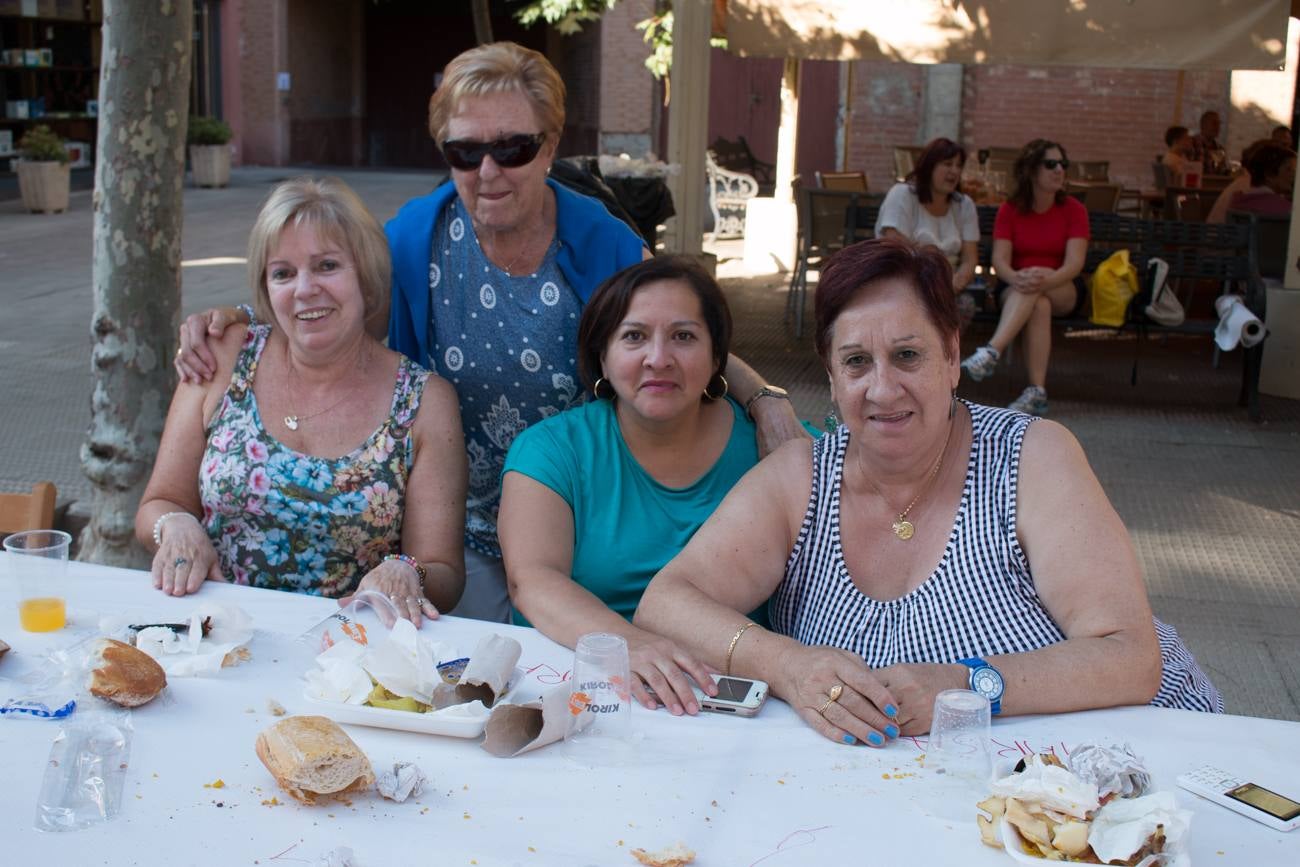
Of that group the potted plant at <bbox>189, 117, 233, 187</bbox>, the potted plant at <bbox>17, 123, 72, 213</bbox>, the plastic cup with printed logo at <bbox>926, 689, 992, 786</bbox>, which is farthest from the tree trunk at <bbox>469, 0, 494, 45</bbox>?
the potted plant at <bbox>189, 117, 233, 187</bbox>

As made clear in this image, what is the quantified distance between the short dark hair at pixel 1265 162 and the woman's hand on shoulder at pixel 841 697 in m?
9.26

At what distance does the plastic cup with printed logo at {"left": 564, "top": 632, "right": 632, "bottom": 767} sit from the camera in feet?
6.99

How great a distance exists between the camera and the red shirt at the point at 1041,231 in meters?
8.09

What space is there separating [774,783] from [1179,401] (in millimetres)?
7093

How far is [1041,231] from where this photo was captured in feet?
26.7

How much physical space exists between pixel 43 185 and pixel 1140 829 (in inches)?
686

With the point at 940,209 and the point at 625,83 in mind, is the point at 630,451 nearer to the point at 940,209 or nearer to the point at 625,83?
the point at 940,209

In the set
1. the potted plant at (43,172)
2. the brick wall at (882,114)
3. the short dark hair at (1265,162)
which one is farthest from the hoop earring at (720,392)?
the potted plant at (43,172)

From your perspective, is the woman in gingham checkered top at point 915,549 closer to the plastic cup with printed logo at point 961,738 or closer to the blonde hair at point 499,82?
the plastic cup with printed logo at point 961,738

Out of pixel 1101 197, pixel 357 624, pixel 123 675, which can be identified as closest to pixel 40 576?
pixel 123 675

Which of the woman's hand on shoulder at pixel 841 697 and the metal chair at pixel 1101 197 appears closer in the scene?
the woman's hand on shoulder at pixel 841 697

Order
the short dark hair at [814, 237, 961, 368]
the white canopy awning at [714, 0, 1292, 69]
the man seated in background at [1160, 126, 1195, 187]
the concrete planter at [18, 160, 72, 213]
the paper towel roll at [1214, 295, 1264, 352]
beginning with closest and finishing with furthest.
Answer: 1. the short dark hair at [814, 237, 961, 368]
2. the paper towel roll at [1214, 295, 1264, 352]
3. the white canopy awning at [714, 0, 1292, 69]
4. the man seated in background at [1160, 126, 1195, 187]
5. the concrete planter at [18, 160, 72, 213]

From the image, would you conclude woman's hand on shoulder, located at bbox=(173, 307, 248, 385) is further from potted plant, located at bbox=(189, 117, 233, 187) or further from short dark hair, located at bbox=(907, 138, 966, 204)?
potted plant, located at bbox=(189, 117, 233, 187)

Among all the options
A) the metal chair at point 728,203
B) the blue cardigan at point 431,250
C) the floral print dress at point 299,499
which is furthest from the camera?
the metal chair at point 728,203
